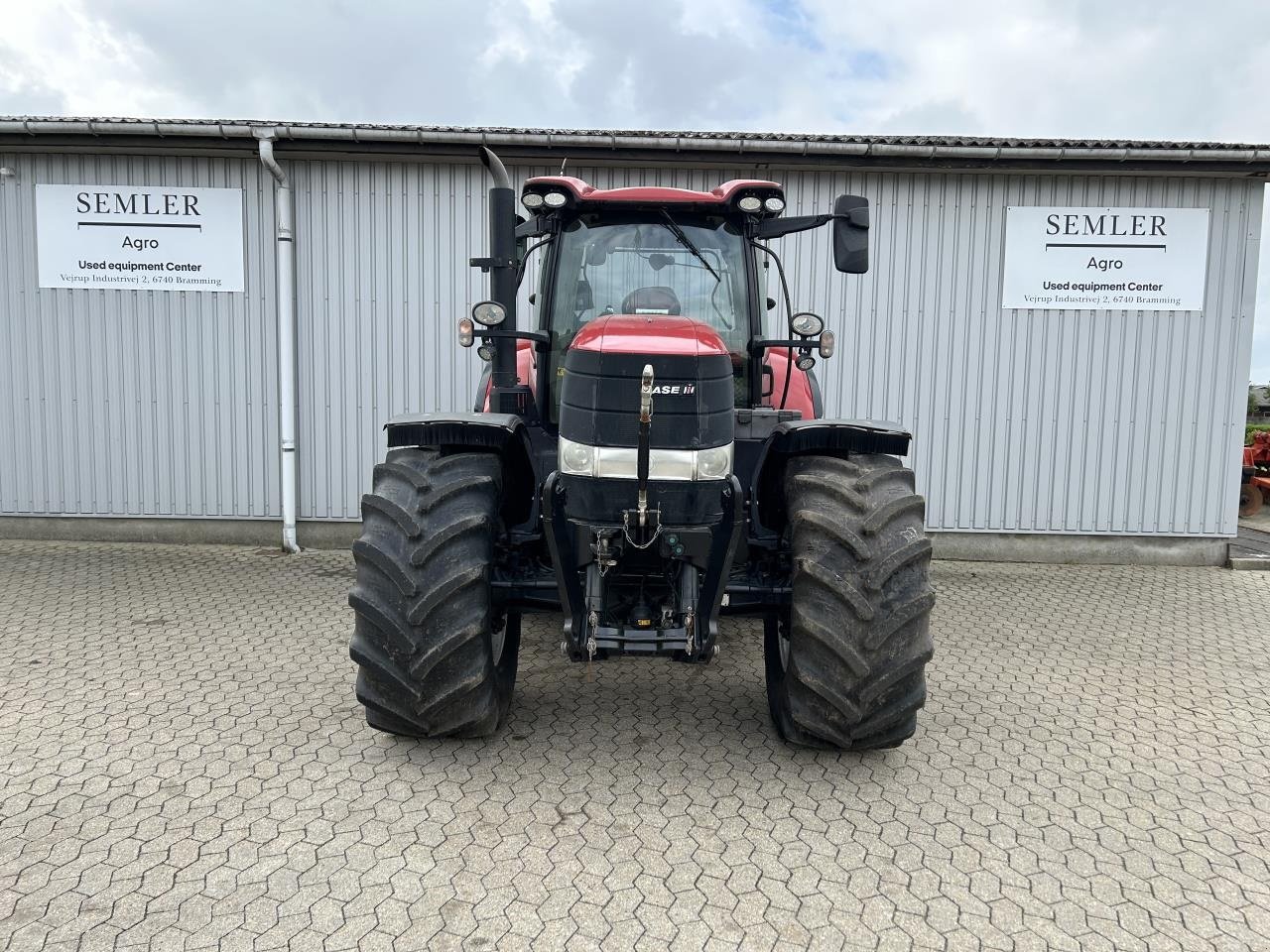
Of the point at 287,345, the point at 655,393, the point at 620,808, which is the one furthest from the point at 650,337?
the point at 287,345

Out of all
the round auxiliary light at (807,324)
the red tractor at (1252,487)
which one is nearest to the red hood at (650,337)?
the round auxiliary light at (807,324)

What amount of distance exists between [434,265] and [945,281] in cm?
466

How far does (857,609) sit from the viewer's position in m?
3.20

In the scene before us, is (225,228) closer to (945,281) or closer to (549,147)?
(549,147)

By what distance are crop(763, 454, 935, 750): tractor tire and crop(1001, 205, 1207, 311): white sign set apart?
17.6 ft

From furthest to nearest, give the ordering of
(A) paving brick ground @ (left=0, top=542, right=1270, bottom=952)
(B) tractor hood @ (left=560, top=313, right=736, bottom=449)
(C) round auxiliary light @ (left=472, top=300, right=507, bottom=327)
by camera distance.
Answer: (C) round auxiliary light @ (left=472, top=300, right=507, bottom=327) < (B) tractor hood @ (left=560, top=313, right=736, bottom=449) < (A) paving brick ground @ (left=0, top=542, right=1270, bottom=952)

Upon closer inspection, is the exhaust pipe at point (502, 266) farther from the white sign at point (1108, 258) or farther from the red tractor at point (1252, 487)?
the red tractor at point (1252, 487)

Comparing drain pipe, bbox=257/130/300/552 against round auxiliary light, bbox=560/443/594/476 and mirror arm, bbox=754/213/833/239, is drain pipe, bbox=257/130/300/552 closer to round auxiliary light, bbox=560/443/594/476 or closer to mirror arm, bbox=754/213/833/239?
mirror arm, bbox=754/213/833/239

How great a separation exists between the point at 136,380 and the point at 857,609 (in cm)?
722

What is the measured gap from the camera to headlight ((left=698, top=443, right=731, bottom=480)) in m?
3.18

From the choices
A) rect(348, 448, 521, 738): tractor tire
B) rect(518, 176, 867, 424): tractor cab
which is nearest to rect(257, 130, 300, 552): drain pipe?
rect(518, 176, 867, 424): tractor cab

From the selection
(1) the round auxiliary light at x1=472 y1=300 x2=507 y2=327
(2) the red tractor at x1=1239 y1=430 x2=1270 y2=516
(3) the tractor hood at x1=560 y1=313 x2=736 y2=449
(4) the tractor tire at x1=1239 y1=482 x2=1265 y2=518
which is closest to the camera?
(3) the tractor hood at x1=560 y1=313 x2=736 y2=449

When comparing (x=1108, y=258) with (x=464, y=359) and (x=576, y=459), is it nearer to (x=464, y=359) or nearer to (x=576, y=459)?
(x=464, y=359)

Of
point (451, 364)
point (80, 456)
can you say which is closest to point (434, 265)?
point (451, 364)
